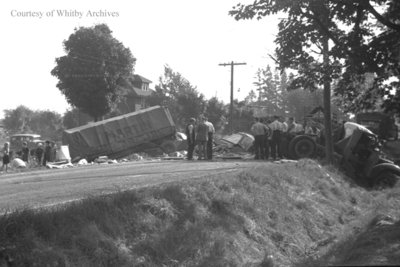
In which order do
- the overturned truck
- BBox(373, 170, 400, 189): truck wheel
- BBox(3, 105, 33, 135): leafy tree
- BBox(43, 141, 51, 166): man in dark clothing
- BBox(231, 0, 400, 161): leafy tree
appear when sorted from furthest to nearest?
BBox(3, 105, 33, 135): leafy tree
the overturned truck
BBox(43, 141, 51, 166): man in dark clothing
BBox(373, 170, 400, 189): truck wheel
BBox(231, 0, 400, 161): leafy tree

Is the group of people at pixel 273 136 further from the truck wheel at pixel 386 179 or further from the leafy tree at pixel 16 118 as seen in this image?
the leafy tree at pixel 16 118

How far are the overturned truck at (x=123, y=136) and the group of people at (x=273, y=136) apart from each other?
31.4ft

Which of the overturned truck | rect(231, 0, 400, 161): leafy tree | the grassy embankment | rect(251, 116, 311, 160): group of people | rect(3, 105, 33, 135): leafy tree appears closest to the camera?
the grassy embankment

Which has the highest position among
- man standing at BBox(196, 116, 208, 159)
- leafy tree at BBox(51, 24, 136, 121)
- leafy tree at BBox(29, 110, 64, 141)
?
leafy tree at BBox(51, 24, 136, 121)

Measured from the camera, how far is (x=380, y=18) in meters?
8.84

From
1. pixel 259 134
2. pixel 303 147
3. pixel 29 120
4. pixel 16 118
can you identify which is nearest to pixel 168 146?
pixel 259 134

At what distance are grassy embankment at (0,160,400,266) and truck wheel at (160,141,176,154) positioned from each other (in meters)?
16.0

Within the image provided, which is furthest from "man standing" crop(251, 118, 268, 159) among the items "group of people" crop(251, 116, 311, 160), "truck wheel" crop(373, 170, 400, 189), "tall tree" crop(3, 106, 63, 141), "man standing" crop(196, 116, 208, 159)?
"tall tree" crop(3, 106, 63, 141)

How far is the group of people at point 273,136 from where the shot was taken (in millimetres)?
18859

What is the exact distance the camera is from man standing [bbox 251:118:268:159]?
1867 cm

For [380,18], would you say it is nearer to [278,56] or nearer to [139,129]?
[278,56]

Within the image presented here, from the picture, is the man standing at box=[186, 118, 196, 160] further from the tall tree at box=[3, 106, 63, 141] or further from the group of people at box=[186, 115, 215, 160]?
the tall tree at box=[3, 106, 63, 141]

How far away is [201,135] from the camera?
18.6 meters

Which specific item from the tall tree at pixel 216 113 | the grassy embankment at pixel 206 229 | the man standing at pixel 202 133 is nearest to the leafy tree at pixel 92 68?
the tall tree at pixel 216 113
